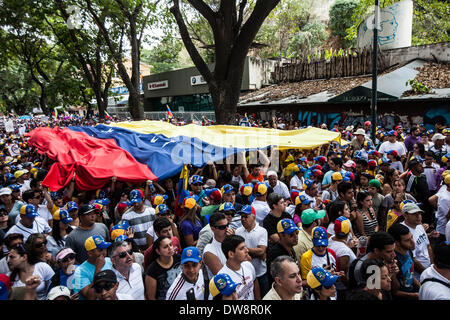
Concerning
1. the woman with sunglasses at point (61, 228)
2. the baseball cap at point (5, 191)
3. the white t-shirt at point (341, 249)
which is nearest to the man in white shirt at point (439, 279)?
the white t-shirt at point (341, 249)

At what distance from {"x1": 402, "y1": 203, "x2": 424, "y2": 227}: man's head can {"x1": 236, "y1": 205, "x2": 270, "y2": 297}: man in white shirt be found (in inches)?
66.1

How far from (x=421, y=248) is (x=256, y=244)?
75.8 inches

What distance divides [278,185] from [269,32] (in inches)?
1212

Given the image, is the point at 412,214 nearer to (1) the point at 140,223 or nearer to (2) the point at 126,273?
(2) the point at 126,273

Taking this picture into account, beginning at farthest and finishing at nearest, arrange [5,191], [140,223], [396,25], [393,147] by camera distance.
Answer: [396,25], [393,147], [5,191], [140,223]

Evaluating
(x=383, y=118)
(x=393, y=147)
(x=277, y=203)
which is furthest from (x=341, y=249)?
(x=383, y=118)

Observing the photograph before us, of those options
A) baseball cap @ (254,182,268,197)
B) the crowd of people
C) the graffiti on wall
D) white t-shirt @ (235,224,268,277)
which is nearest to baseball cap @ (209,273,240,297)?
the crowd of people

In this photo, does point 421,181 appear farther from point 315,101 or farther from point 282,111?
point 282,111

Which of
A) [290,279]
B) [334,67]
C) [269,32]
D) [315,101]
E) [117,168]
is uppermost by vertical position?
[269,32]

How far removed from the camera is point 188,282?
9.51 ft

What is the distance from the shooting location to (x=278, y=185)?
19.0 feet

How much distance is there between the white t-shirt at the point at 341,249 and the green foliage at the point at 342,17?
31912mm

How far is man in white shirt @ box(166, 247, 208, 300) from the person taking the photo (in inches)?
112

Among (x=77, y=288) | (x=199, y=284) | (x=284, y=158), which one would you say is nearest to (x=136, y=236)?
(x=77, y=288)
